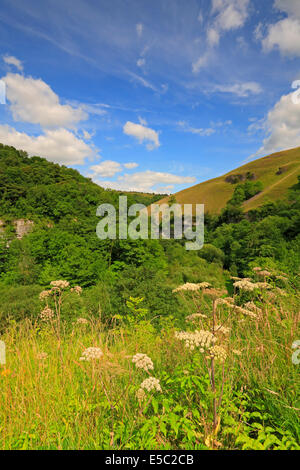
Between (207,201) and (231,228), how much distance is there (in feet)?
140

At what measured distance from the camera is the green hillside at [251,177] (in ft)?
319

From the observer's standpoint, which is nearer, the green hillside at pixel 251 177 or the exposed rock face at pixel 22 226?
the exposed rock face at pixel 22 226

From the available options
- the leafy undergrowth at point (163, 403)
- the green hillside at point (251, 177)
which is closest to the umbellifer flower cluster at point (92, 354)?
the leafy undergrowth at point (163, 403)

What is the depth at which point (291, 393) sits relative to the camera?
218 centimetres

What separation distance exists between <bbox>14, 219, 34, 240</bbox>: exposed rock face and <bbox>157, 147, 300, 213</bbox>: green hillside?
236 ft

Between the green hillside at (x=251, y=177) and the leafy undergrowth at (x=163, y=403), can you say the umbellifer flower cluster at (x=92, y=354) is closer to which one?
the leafy undergrowth at (x=163, y=403)

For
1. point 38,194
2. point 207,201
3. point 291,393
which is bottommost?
point 291,393

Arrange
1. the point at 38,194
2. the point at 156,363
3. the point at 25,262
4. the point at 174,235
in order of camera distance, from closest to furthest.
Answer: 1. the point at 156,363
2. the point at 25,262
3. the point at 38,194
4. the point at 174,235

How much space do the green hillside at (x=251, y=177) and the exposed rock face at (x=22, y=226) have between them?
236 ft

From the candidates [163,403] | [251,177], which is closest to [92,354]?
[163,403]

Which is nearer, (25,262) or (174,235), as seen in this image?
(25,262)
